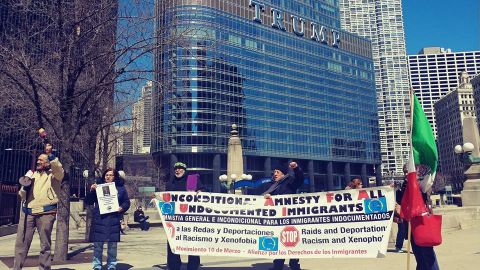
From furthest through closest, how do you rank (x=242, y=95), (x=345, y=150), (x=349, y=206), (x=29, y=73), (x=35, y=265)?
(x=345, y=150) → (x=242, y=95) → (x=29, y=73) → (x=35, y=265) → (x=349, y=206)

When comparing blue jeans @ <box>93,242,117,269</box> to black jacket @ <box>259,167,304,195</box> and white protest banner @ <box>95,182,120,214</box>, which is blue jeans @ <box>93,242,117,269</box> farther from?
black jacket @ <box>259,167,304,195</box>

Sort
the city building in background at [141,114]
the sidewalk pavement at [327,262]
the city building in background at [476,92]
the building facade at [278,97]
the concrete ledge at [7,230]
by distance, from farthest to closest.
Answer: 1. the city building in background at [476,92]
2. the building facade at [278,97]
3. the concrete ledge at [7,230]
4. the city building in background at [141,114]
5. the sidewalk pavement at [327,262]

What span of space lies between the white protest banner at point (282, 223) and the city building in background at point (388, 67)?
198 m

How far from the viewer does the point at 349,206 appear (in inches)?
286

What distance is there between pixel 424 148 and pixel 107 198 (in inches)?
233

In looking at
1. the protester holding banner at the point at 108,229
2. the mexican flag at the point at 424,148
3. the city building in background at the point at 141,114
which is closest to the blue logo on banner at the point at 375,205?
the mexican flag at the point at 424,148

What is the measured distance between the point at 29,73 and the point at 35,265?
15.8 feet

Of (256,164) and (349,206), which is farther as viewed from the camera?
(256,164)

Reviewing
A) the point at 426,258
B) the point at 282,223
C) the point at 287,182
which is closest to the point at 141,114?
the point at 287,182

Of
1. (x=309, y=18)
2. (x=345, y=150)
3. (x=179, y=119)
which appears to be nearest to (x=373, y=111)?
(x=345, y=150)

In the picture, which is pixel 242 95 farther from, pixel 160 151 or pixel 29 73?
pixel 29 73

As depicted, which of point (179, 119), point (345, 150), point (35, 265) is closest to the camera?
point (35, 265)

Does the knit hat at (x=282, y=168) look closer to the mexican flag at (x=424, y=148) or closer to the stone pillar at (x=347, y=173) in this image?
the mexican flag at (x=424, y=148)

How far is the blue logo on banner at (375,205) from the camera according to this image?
6996 mm
